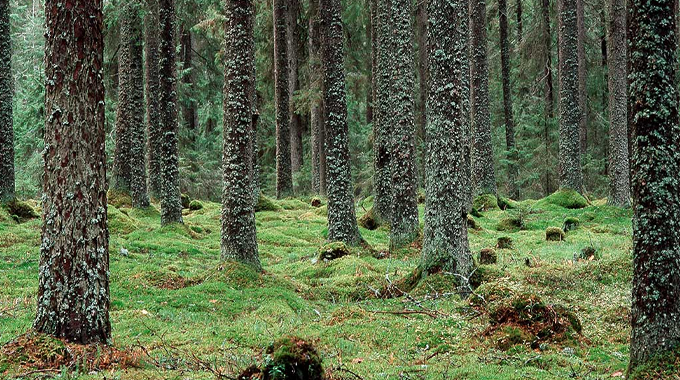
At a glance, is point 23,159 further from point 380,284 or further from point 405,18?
point 380,284

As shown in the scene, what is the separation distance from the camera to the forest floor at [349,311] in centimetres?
689

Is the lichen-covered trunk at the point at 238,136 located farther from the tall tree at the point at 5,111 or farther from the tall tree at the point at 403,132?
the tall tree at the point at 5,111

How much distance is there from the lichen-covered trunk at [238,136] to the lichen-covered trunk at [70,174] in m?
4.86

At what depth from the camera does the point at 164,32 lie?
17.2 metres

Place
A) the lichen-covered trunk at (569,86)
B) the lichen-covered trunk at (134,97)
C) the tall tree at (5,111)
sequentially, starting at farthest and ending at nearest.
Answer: the lichen-covered trunk at (569,86), the lichen-covered trunk at (134,97), the tall tree at (5,111)

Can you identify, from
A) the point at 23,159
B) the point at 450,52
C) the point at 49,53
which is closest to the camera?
the point at 49,53

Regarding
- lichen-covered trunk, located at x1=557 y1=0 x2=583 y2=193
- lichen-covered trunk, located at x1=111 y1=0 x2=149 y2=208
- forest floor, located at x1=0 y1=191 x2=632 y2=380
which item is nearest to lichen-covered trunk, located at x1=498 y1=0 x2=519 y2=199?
lichen-covered trunk, located at x1=557 y1=0 x2=583 y2=193

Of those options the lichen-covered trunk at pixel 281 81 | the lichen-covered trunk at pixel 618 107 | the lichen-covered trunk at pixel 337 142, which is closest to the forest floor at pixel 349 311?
the lichen-covered trunk at pixel 337 142

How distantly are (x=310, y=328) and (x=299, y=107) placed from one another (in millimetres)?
20225

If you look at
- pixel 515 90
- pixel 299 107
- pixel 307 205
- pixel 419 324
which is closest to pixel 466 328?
pixel 419 324

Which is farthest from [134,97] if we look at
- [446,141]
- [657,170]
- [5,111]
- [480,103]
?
[657,170]

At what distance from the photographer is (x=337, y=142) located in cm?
1527

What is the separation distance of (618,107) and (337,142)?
1256 centimetres

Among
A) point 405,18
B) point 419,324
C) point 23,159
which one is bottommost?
point 419,324
